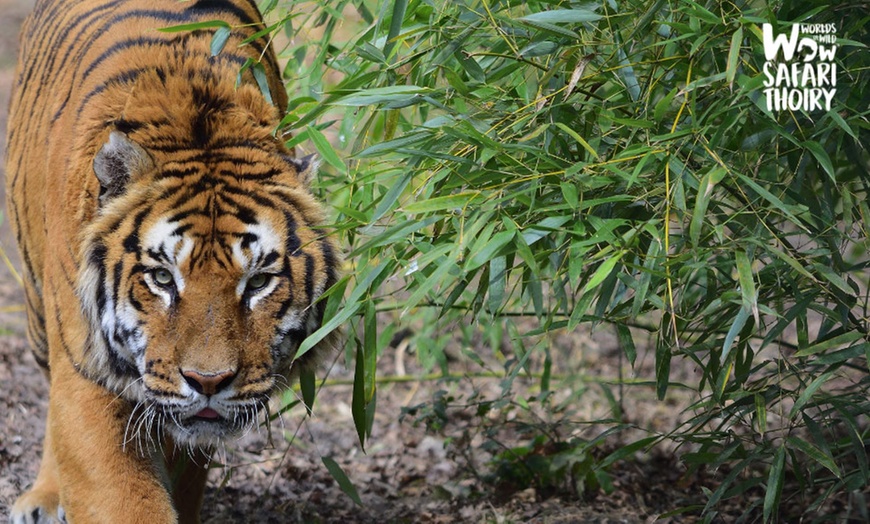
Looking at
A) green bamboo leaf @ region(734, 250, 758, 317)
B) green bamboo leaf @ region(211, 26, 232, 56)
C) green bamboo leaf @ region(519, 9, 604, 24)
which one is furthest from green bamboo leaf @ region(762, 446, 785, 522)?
green bamboo leaf @ region(211, 26, 232, 56)

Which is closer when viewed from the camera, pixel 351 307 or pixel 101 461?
pixel 351 307

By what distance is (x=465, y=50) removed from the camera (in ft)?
8.24

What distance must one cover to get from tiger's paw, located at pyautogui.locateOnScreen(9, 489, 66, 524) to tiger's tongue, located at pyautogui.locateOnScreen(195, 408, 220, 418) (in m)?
0.91

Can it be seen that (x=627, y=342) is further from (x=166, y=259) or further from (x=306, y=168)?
(x=166, y=259)

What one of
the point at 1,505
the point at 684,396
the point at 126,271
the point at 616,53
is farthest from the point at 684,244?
the point at 684,396

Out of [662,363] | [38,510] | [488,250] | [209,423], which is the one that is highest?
[488,250]

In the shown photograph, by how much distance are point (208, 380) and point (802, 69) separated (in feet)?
4.76

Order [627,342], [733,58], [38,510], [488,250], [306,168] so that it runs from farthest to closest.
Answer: [38,510], [306,168], [627,342], [488,250], [733,58]

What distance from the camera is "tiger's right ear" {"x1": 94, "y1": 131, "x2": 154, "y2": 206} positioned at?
2387mm

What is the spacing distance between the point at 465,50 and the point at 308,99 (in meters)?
0.39

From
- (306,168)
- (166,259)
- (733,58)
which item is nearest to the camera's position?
(733,58)

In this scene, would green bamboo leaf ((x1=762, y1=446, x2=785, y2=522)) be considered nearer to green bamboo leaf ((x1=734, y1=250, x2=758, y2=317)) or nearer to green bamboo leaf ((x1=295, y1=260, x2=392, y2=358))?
green bamboo leaf ((x1=734, y1=250, x2=758, y2=317))

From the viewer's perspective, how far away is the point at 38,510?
309 cm

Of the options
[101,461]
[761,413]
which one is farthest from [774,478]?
[101,461]
